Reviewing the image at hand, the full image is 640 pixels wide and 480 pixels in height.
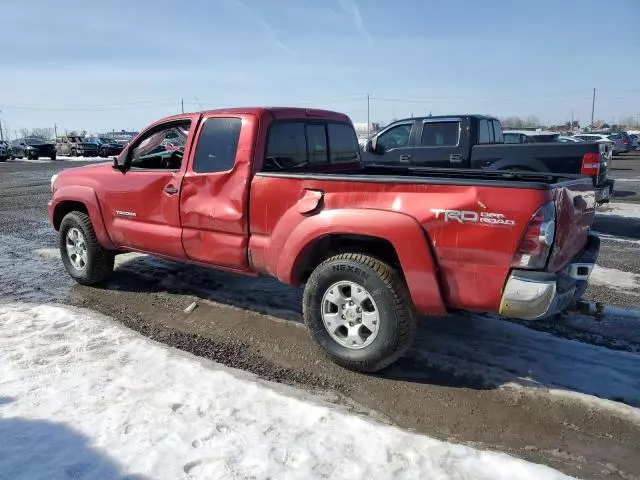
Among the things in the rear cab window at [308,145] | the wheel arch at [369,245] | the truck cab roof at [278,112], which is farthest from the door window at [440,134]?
the wheel arch at [369,245]

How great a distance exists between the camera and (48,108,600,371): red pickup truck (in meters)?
3.12

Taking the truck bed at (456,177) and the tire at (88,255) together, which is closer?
the truck bed at (456,177)

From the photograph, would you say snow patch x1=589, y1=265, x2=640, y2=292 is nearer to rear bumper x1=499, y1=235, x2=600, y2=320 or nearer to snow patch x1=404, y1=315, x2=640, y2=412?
snow patch x1=404, y1=315, x2=640, y2=412

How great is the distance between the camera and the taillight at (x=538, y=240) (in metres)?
3.01

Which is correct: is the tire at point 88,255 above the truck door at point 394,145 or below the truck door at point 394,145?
below

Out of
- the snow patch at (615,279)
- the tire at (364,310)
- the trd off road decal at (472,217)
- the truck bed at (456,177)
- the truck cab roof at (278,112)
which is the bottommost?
the snow patch at (615,279)

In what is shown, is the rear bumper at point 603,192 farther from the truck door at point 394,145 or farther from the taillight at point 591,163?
the truck door at point 394,145

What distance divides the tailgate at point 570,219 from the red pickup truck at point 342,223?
2 centimetres

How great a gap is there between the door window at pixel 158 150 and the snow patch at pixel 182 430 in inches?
81.4

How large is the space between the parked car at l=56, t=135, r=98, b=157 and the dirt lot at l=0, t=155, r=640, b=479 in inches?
1424

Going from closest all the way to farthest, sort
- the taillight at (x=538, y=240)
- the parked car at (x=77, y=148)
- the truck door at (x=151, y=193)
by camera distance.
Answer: the taillight at (x=538, y=240), the truck door at (x=151, y=193), the parked car at (x=77, y=148)

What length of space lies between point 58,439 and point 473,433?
7.79ft

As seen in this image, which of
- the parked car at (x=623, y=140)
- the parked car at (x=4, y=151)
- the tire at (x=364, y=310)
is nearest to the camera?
the tire at (x=364, y=310)

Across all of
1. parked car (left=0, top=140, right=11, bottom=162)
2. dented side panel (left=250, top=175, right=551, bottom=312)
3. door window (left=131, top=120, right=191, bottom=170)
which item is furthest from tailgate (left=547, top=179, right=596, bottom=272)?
parked car (left=0, top=140, right=11, bottom=162)
